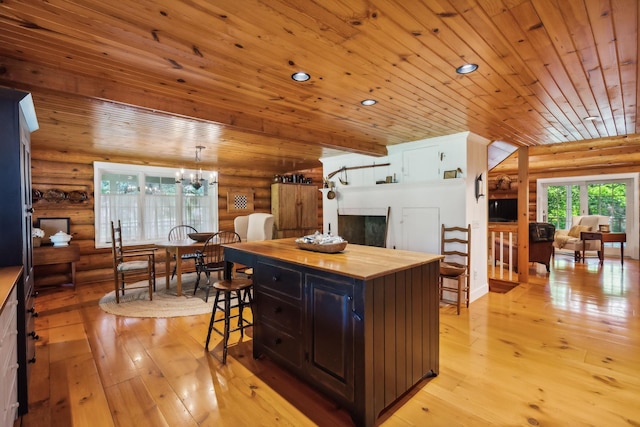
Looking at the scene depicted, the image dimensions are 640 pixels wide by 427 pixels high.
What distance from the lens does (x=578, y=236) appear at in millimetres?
7012

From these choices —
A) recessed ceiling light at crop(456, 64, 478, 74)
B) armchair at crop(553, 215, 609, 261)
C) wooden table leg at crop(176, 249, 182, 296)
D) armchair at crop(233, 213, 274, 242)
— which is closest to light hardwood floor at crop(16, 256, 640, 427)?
wooden table leg at crop(176, 249, 182, 296)

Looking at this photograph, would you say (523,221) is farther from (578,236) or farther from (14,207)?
(14,207)

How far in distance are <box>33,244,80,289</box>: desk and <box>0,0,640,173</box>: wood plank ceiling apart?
2023 millimetres

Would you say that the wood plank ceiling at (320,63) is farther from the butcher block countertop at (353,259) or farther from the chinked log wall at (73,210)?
the chinked log wall at (73,210)

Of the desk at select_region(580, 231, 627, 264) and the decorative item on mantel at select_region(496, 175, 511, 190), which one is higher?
the decorative item on mantel at select_region(496, 175, 511, 190)

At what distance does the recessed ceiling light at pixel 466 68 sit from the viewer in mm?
2132

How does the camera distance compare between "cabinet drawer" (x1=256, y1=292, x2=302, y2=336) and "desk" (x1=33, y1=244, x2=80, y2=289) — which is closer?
"cabinet drawer" (x1=256, y1=292, x2=302, y2=336)

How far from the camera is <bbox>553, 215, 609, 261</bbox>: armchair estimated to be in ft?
21.5

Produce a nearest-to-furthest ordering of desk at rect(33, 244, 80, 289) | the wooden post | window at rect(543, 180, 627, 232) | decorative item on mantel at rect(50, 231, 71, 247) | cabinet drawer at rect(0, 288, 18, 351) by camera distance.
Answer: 1. cabinet drawer at rect(0, 288, 18, 351)
2. desk at rect(33, 244, 80, 289)
3. decorative item on mantel at rect(50, 231, 71, 247)
4. the wooden post
5. window at rect(543, 180, 627, 232)

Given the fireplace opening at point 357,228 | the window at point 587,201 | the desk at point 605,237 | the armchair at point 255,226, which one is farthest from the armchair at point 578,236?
the armchair at point 255,226

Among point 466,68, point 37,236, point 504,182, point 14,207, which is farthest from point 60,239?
point 504,182

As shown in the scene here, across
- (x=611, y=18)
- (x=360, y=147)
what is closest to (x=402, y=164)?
(x=360, y=147)

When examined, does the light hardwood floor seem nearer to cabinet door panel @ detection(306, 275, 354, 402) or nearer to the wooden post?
cabinet door panel @ detection(306, 275, 354, 402)

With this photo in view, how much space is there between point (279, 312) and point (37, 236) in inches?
175
